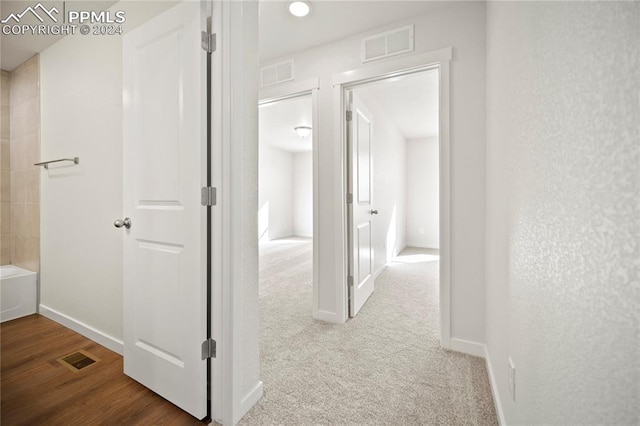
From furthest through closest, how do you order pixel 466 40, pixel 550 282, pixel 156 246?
pixel 466 40 < pixel 156 246 < pixel 550 282

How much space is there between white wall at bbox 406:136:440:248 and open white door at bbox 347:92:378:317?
376 cm

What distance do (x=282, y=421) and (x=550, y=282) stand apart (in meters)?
1.27

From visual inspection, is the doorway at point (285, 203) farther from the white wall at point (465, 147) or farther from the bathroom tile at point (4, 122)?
the bathroom tile at point (4, 122)

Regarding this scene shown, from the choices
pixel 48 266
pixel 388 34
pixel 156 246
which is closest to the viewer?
pixel 156 246

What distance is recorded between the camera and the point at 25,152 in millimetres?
2752

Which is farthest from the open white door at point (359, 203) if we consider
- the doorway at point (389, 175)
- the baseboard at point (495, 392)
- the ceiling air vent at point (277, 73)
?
the baseboard at point (495, 392)

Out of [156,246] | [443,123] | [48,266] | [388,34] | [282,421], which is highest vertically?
[388,34]

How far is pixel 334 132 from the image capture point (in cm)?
238

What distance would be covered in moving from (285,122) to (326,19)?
358 cm

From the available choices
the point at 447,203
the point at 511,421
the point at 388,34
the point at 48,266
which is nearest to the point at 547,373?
the point at 511,421

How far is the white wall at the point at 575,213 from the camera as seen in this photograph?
17.2 inches

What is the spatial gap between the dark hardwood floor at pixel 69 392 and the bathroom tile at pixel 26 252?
82cm

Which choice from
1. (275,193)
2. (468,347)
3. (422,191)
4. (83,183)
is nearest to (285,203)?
(275,193)

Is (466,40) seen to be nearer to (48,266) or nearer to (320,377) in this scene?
(320,377)
